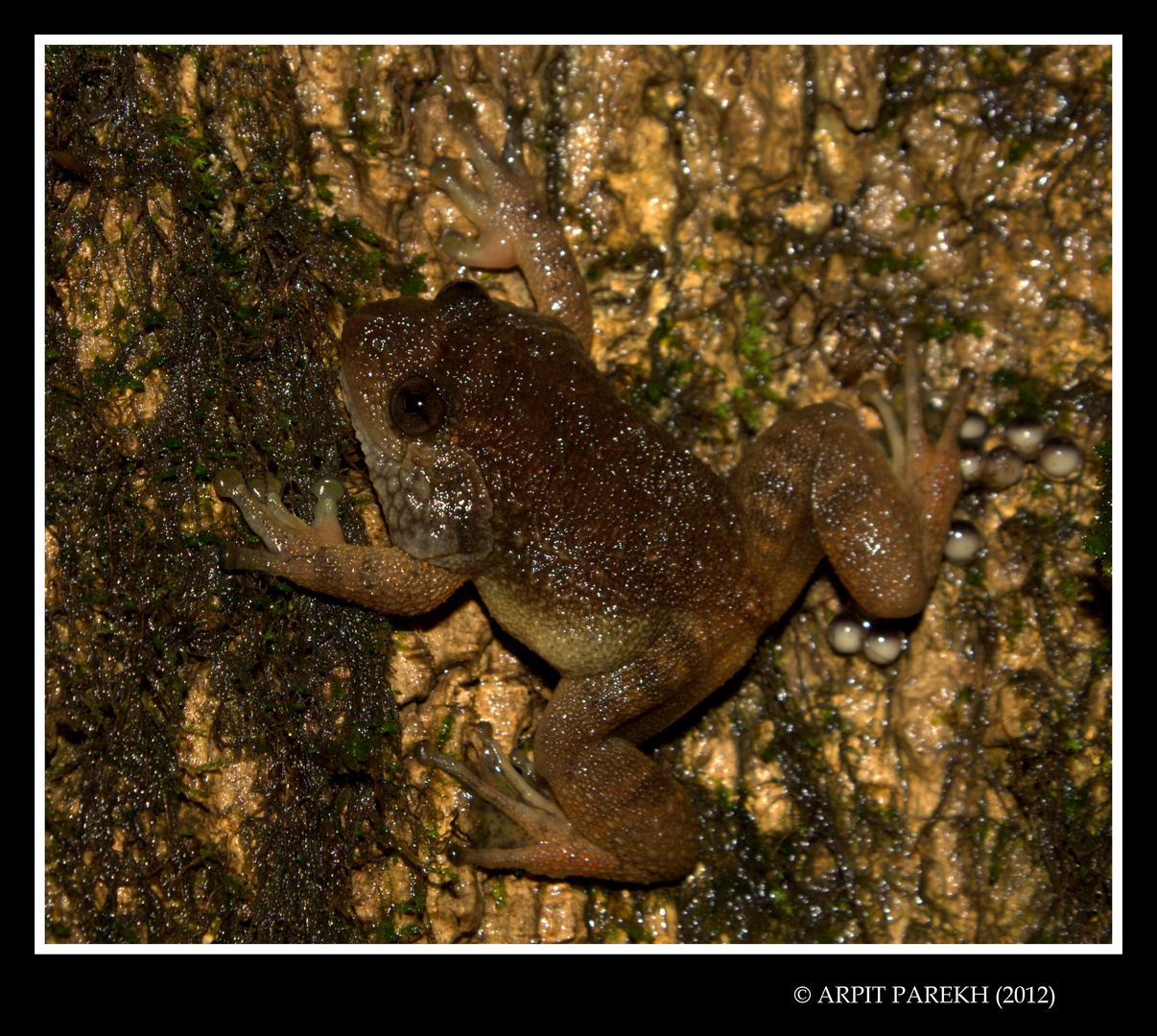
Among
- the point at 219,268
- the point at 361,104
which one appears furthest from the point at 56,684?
the point at 361,104

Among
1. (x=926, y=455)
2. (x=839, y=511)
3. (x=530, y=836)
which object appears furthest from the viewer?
(x=926, y=455)

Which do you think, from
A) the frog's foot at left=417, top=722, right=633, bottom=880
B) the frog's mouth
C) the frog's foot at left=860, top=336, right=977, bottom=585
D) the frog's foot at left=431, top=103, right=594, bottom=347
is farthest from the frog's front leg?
the frog's foot at left=860, top=336, right=977, bottom=585

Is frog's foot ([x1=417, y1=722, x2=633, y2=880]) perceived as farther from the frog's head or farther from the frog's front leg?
the frog's head

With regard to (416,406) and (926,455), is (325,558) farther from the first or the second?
(926,455)

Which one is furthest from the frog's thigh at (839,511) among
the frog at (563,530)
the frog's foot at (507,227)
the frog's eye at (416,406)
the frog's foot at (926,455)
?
the frog's eye at (416,406)

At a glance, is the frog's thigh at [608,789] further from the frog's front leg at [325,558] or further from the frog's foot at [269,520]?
the frog's foot at [269,520]

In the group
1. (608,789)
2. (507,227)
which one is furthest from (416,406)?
(608,789)
